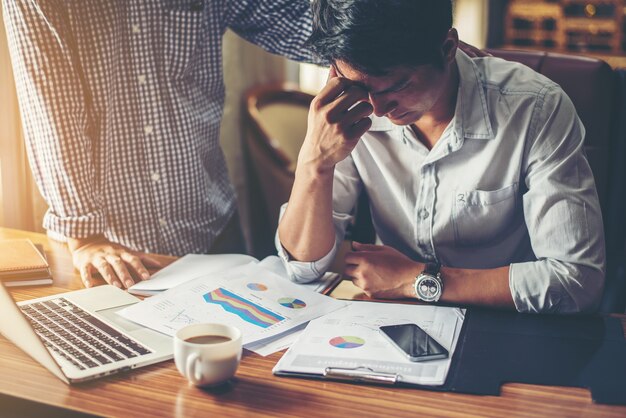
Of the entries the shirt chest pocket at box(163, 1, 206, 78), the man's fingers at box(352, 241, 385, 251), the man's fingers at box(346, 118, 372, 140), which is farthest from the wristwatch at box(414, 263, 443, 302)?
the shirt chest pocket at box(163, 1, 206, 78)

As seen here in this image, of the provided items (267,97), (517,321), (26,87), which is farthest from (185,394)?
(267,97)

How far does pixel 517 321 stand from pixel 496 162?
1.17 ft

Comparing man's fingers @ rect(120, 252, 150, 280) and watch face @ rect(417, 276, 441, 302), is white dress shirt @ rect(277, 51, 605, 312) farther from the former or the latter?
man's fingers @ rect(120, 252, 150, 280)

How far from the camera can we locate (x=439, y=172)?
148 centimetres

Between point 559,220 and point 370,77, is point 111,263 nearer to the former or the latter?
point 370,77

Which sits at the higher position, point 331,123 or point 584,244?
point 331,123

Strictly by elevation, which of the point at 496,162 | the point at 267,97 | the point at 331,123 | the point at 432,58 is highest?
the point at 432,58

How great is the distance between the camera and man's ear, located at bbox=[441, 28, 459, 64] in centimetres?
132

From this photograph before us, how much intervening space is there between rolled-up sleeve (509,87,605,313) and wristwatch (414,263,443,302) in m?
0.13

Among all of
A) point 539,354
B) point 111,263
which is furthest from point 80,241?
point 539,354

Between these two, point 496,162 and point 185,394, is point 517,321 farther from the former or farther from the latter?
point 185,394

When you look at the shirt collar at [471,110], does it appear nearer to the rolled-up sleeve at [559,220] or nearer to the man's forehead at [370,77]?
the rolled-up sleeve at [559,220]

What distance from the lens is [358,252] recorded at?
138cm

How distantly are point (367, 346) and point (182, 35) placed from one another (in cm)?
105
